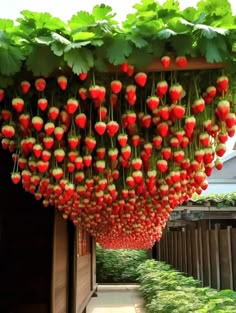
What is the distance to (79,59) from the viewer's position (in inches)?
94.3

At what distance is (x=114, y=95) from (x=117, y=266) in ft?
71.0

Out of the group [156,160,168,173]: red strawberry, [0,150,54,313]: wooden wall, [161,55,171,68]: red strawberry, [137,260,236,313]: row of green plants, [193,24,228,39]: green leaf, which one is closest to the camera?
[193,24,228,39]: green leaf

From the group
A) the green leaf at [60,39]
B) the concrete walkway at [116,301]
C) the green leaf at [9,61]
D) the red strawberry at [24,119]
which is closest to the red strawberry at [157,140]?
the red strawberry at [24,119]

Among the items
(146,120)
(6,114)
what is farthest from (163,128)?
(6,114)

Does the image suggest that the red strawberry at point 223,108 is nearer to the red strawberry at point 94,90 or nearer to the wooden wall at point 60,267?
the red strawberry at point 94,90

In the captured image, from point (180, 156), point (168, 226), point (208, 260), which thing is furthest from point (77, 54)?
point (168, 226)

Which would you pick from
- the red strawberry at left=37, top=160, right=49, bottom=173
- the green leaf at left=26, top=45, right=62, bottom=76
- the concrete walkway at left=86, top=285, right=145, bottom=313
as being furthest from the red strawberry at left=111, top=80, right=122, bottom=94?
the concrete walkway at left=86, top=285, right=145, bottom=313

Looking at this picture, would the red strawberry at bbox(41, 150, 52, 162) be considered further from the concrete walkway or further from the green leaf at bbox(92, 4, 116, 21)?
the concrete walkway

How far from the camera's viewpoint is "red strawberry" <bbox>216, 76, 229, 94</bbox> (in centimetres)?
259

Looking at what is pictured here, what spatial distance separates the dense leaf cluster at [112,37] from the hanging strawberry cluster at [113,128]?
0.13m

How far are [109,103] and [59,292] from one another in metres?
4.23

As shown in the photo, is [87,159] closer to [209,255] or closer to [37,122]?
[37,122]

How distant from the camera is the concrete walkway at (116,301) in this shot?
1383cm

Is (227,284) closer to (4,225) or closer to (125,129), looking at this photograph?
(4,225)
